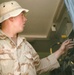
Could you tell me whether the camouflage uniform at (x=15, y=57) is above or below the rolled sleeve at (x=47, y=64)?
above

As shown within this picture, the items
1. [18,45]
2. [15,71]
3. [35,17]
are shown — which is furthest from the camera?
[35,17]

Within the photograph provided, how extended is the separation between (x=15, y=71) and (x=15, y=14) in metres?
0.49

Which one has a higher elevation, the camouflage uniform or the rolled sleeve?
the camouflage uniform

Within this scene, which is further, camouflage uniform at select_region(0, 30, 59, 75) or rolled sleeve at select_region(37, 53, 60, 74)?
rolled sleeve at select_region(37, 53, 60, 74)

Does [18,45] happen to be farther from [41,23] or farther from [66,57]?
[41,23]

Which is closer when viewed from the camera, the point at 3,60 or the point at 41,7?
the point at 3,60

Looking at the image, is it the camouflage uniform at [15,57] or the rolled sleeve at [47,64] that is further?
the rolled sleeve at [47,64]

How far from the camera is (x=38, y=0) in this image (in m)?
2.58

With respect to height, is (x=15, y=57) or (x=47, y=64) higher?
(x=15, y=57)

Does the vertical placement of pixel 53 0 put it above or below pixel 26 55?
above

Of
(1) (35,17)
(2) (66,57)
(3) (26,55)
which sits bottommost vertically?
(2) (66,57)

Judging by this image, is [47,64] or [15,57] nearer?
[15,57]

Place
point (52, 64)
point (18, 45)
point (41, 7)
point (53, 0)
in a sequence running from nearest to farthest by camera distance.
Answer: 1. point (18, 45)
2. point (52, 64)
3. point (53, 0)
4. point (41, 7)

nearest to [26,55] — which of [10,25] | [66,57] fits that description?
[10,25]
